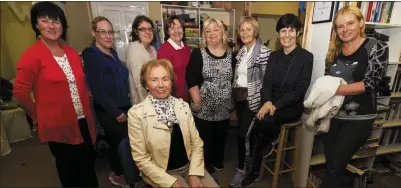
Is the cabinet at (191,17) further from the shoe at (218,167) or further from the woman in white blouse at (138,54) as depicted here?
the shoe at (218,167)

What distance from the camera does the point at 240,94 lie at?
5.99 feet

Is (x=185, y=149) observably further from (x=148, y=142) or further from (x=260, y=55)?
(x=260, y=55)

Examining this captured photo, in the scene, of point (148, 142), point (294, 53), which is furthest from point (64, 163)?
point (294, 53)

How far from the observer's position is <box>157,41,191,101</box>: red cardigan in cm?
189

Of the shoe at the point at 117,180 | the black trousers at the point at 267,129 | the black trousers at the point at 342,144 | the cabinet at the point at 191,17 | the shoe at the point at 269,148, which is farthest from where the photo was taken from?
the cabinet at the point at 191,17

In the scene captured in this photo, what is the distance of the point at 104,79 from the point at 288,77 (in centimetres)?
138

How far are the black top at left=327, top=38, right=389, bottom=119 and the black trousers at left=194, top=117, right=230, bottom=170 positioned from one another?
3.14ft

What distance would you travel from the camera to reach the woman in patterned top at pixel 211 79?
5.66ft

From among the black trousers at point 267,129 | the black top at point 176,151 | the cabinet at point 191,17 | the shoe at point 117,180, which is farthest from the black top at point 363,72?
the cabinet at point 191,17

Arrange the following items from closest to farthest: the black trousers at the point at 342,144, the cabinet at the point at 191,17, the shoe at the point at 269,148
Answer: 1. the black trousers at the point at 342,144
2. the shoe at the point at 269,148
3. the cabinet at the point at 191,17

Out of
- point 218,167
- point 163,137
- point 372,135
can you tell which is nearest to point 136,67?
point 163,137

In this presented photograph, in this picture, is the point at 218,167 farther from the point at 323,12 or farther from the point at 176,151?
the point at 323,12

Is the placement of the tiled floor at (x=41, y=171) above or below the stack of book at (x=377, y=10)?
below

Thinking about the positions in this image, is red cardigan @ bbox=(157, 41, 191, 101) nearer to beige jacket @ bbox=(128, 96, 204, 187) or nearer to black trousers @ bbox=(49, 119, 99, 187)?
beige jacket @ bbox=(128, 96, 204, 187)
